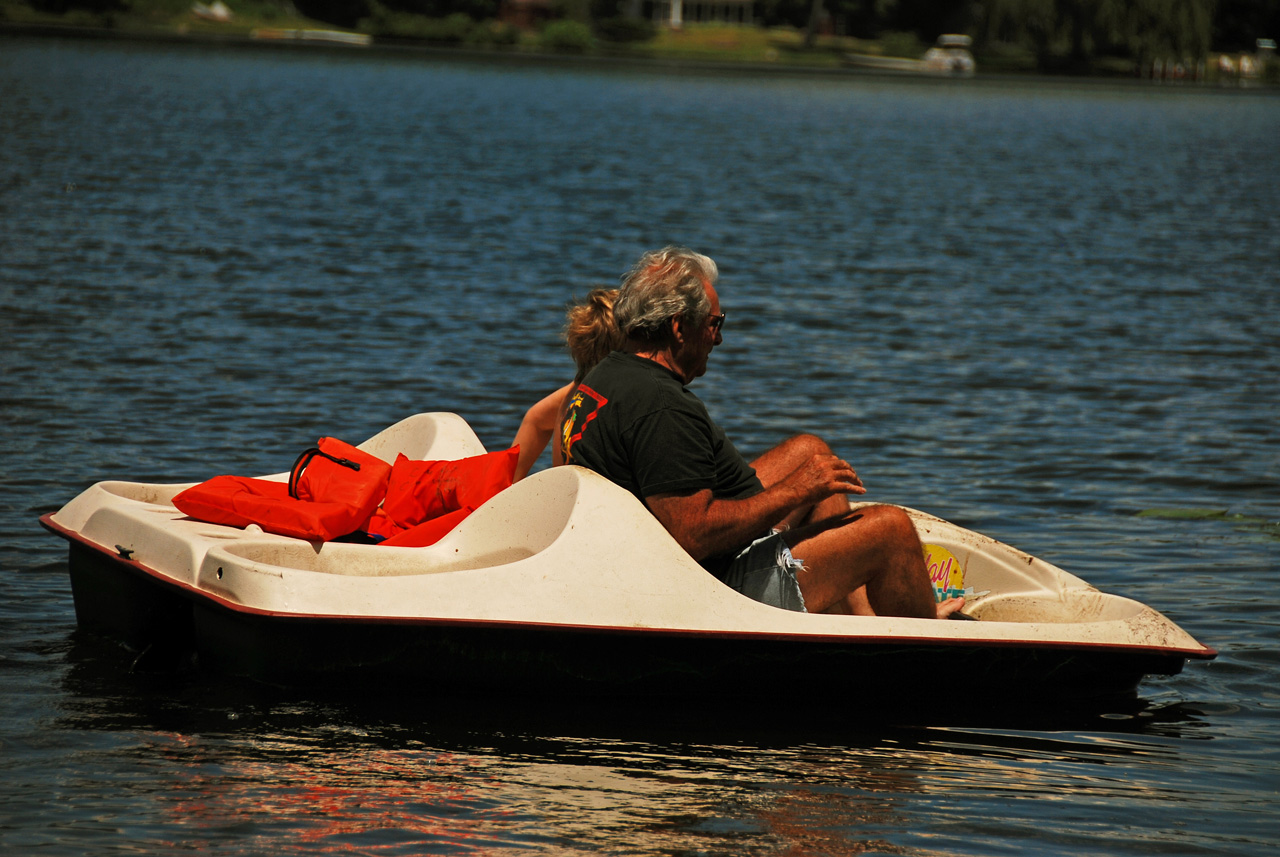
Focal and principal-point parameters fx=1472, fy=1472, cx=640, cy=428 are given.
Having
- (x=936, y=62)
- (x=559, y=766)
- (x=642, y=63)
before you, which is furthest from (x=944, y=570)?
(x=936, y=62)

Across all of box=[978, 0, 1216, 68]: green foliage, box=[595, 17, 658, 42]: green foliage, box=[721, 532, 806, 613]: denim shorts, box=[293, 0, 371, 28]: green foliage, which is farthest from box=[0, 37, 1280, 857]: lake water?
box=[595, 17, 658, 42]: green foliage

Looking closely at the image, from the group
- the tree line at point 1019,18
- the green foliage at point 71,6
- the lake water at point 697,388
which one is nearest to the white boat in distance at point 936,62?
the tree line at point 1019,18

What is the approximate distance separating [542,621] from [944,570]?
2226 mm

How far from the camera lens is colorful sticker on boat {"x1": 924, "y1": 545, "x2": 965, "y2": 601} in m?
6.35

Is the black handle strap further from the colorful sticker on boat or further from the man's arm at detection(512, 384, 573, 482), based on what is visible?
the colorful sticker on boat

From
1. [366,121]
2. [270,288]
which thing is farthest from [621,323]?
[366,121]

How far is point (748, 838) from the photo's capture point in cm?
426

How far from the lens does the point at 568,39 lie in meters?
84.3

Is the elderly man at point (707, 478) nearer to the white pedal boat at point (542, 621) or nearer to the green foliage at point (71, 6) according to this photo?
the white pedal boat at point (542, 621)

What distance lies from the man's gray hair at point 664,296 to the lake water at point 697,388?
1.36 m

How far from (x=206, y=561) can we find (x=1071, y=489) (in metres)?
5.56

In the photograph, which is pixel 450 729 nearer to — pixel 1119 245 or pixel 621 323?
pixel 621 323

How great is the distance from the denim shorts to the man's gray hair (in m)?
0.80

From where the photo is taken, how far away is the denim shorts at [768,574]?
16.7 ft
